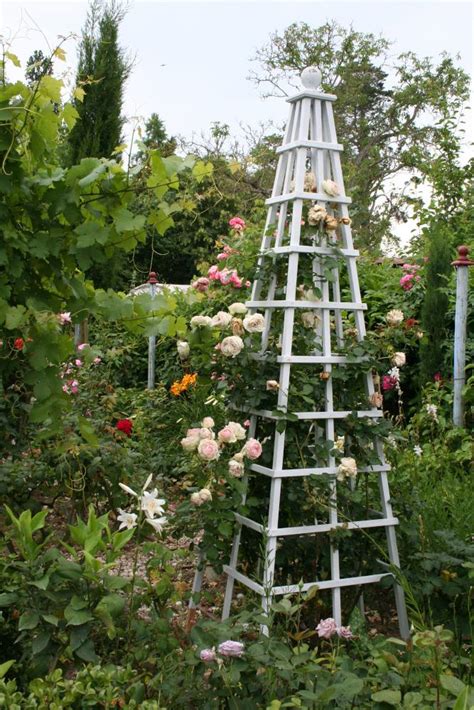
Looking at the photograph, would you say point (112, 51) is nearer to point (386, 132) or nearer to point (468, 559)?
point (468, 559)

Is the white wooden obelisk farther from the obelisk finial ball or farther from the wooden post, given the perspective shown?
the wooden post

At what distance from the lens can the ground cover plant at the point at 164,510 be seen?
1.83 metres

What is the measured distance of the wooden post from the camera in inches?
177

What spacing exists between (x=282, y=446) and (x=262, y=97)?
1486cm

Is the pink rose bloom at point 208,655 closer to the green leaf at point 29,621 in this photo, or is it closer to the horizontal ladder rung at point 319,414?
the green leaf at point 29,621

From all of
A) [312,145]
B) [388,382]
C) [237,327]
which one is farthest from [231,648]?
[388,382]

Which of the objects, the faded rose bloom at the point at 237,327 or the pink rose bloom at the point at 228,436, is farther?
the faded rose bloom at the point at 237,327

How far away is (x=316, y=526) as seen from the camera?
2.72 meters

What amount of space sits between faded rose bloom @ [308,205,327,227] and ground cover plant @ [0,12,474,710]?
61mm

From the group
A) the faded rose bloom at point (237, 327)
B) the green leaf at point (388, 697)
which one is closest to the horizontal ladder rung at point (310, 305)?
the faded rose bloom at point (237, 327)

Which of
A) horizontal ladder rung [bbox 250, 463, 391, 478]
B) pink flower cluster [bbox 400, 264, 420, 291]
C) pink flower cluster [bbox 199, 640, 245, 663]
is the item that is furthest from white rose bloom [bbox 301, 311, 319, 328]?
pink flower cluster [bbox 400, 264, 420, 291]

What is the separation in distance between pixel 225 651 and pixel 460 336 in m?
3.25

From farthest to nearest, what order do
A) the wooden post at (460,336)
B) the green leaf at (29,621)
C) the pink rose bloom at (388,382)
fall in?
the pink rose bloom at (388,382), the wooden post at (460,336), the green leaf at (29,621)

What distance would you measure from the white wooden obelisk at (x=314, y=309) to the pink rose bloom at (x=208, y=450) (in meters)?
0.22
